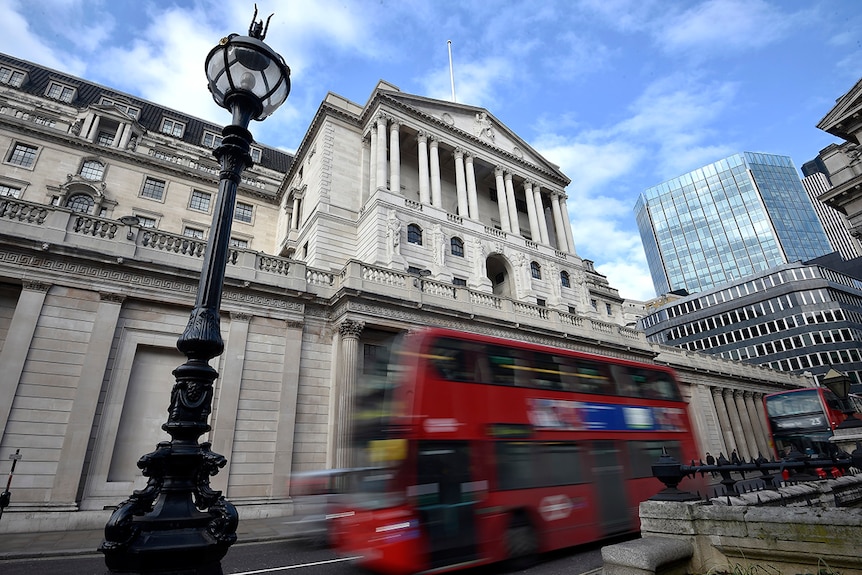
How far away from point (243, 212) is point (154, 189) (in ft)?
20.4

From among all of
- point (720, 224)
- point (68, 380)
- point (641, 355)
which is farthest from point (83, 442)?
point (720, 224)

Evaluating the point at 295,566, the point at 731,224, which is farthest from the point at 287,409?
the point at 731,224

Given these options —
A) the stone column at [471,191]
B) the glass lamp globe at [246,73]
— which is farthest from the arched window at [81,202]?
the glass lamp globe at [246,73]

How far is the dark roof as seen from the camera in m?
33.4

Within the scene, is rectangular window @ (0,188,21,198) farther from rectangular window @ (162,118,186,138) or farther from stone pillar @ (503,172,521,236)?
stone pillar @ (503,172,521,236)

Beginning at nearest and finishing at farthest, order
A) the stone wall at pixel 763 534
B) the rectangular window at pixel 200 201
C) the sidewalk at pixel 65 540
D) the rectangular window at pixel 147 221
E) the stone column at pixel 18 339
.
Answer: the stone wall at pixel 763 534 → the sidewalk at pixel 65 540 → the stone column at pixel 18 339 → the rectangular window at pixel 147 221 → the rectangular window at pixel 200 201

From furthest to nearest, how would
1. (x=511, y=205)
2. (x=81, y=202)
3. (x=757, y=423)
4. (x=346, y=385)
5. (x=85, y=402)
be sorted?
1. (x=757, y=423)
2. (x=511, y=205)
3. (x=81, y=202)
4. (x=346, y=385)
5. (x=85, y=402)

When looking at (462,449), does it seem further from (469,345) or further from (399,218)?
(399,218)

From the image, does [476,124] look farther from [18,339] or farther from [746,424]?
[746,424]

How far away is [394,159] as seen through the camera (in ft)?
94.3

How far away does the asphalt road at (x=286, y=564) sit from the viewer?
770cm

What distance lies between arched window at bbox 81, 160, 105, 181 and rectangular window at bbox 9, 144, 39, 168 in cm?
265

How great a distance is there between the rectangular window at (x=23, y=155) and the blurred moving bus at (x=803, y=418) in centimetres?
4765

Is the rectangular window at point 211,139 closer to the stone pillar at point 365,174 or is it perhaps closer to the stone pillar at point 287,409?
the stone pillar at point 365,174
